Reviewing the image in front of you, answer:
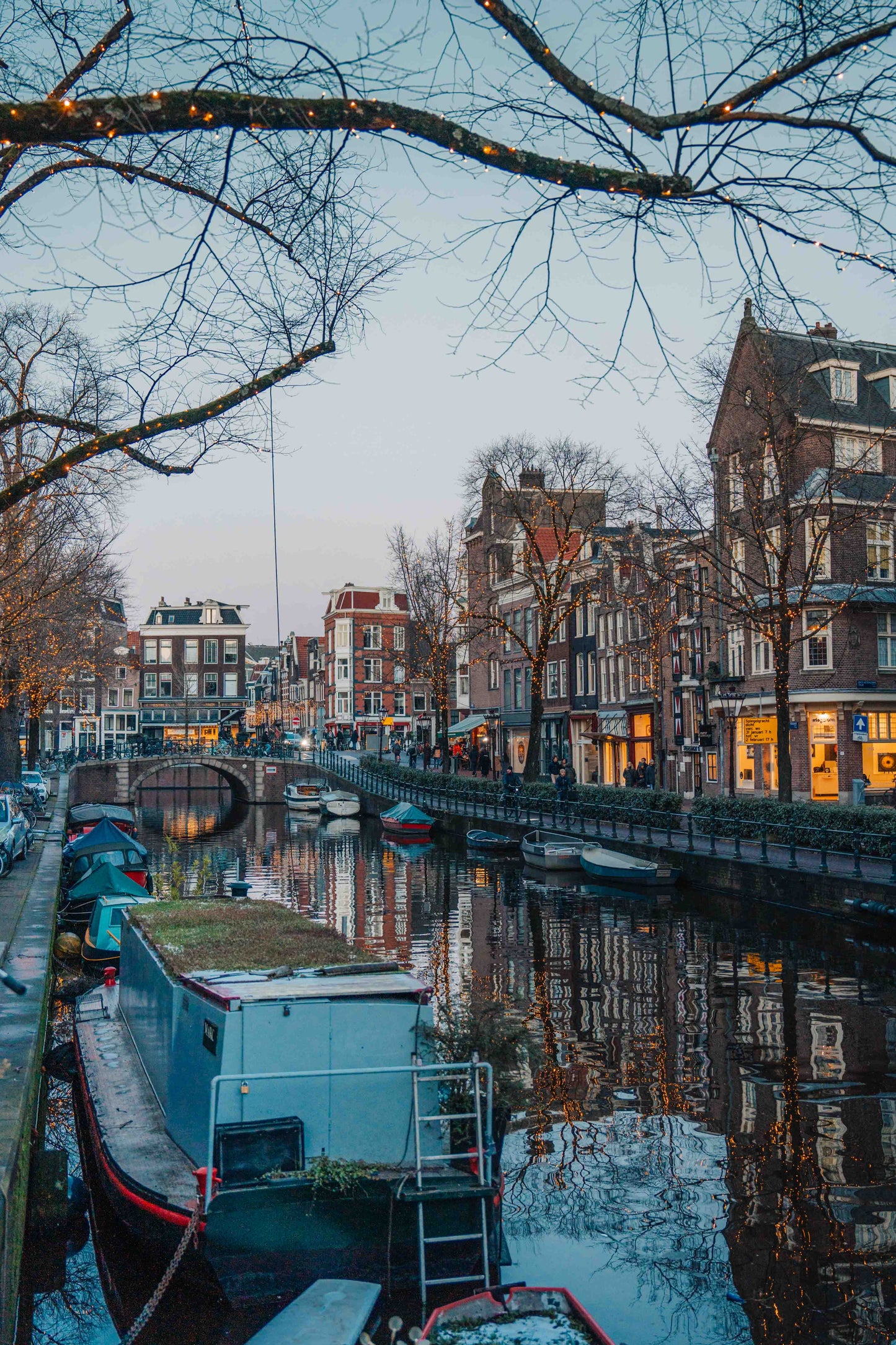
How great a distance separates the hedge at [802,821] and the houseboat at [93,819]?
1961cm

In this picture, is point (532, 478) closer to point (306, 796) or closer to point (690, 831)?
point (690, 831)

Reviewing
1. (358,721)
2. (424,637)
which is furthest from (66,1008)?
(358,721)

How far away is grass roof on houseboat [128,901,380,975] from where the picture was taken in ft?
38.5

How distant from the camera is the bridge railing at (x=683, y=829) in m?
25.9

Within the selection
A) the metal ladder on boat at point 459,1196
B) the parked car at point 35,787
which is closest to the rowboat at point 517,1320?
the metal ladder on boat at point 459,1196

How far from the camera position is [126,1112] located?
12.5 m

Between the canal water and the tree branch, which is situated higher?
the tree branch

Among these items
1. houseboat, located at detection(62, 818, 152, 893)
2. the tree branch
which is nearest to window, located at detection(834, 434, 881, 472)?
houseboat, located at detection(62, 818, 152, 893)

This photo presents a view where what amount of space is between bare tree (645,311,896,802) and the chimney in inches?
297

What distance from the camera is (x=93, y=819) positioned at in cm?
4219

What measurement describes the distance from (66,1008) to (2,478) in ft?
51.6

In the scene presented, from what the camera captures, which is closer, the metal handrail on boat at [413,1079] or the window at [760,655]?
the metal handrail on boat at [413,1079]

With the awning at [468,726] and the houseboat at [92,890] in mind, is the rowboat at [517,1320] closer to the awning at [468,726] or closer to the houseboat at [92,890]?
the houseboat at [92,890]

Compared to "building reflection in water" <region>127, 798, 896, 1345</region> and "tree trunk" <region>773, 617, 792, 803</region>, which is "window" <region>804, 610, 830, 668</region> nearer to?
"tree trunk" <region>773, 617, 792, 803</region>
